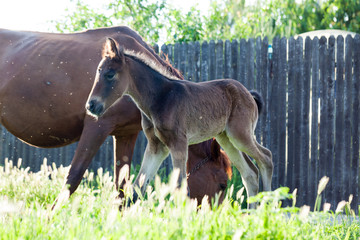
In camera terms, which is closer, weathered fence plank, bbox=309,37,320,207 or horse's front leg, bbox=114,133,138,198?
horse's front leg, bbox=114,133,138,198

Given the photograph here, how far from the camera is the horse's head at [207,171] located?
4.71 meters

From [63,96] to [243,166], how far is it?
78.9 inches

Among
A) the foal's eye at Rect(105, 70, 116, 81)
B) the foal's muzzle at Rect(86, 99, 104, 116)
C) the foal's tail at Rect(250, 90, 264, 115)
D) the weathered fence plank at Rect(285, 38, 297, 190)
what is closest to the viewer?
the foal's muzzle at Rect(86, 99, 104, 116)

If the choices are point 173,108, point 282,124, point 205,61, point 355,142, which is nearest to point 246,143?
point 173,108

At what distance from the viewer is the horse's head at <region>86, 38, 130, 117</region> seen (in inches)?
143

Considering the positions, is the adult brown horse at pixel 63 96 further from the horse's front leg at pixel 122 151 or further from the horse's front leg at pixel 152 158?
the horse's front leg at pixel 152 158

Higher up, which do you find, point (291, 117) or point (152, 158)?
point (152, 158)

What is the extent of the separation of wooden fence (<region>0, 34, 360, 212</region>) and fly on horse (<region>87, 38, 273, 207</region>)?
3.54 m

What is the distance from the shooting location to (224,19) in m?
21.0

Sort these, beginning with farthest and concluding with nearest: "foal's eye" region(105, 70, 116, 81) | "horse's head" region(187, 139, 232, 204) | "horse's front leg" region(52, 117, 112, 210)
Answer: "horse's head" region(187, 139, 232, 204), "horse's front leg" region(52, 117, 112, 210), "foal's eye" region(105, 70, 116, 81)

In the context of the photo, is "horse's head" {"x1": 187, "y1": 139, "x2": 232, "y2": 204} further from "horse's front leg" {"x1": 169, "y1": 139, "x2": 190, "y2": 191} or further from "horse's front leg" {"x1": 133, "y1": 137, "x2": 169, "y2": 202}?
"horse's front leg" {"x1": 169, "y1": 139, "x2": 190, "y2": 191}

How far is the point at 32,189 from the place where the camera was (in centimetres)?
562

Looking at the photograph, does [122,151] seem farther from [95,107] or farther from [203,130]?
[95,107]

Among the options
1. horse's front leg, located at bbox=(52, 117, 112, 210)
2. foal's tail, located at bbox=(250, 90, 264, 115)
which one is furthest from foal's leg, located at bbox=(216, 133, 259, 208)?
horse's front leg, located at bbox=(52, 117, 112, 210)
